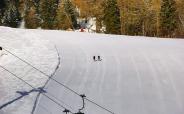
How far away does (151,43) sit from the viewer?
39000mm

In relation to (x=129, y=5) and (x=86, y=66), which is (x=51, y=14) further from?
(x=86, y=66)

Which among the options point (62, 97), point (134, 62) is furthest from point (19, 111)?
point (134, 62)

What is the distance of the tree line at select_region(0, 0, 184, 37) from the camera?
214ft

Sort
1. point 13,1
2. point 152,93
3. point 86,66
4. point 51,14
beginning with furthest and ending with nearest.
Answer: point 13,1 < point 51,14 < point 86,66 < point 152,93

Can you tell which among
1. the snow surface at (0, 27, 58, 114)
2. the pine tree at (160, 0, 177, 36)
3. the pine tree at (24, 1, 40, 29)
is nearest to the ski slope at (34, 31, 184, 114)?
the snow surface at (0, 27, 58, 114)

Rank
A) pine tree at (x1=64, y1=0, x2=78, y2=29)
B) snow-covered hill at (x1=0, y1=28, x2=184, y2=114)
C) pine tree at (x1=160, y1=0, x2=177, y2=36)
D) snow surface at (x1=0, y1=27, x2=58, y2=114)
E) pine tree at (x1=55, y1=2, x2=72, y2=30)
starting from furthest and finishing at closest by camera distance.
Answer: pine tree at (x1=64, y1=0, x2=78, y2=29), pine tree at (x1=55, y1=2, x2=72, y2=30), pine tree at (x1=160, y1=0, x2=177, y2=36), snow-covered hill at (x1=0, y1=28, x2=184, y2=114), snow surface at (x1=0, y1=27, x2=58, y2=114)

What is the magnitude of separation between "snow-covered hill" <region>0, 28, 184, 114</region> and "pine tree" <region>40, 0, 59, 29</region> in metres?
30.5

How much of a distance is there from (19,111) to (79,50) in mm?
14404

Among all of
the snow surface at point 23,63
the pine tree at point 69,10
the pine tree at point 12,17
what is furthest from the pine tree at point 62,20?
the snow surface at point 23,63

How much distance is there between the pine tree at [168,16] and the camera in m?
64.8

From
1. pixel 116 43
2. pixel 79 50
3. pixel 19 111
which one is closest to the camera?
pixel 19 111

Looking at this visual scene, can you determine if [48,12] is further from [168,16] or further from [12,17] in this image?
[168,16]

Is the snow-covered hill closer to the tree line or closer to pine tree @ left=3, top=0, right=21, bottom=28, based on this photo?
the tree line

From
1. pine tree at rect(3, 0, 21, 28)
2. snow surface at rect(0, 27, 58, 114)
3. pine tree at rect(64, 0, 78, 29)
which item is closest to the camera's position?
snow surface at rect(0, 27, 58, 114)
